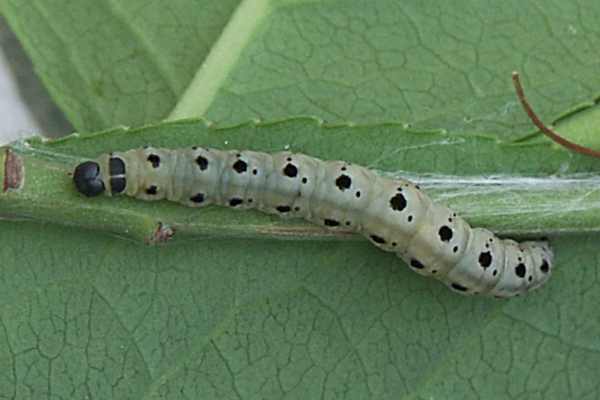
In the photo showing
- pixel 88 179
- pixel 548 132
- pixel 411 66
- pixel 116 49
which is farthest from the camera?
pixel 116 49

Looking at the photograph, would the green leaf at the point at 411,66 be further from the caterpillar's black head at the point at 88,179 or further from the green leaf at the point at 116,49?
the caterpillar's black head at the point at 88,179

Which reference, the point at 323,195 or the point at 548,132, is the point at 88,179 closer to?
the point at 323,195

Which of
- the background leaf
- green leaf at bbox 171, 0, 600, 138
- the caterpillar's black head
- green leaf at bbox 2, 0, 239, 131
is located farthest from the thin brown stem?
the caterpillar's black head

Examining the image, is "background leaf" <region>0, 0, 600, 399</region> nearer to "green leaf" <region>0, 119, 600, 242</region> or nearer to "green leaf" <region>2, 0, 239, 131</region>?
"green leaf" <region>0, 119, 600, 242</region>

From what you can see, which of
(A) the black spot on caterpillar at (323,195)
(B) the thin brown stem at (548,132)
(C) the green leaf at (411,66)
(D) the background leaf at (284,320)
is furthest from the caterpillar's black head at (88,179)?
(B) the thin brown stem at (548,132)

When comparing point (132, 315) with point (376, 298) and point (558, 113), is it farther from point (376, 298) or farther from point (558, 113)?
point (558, 113)

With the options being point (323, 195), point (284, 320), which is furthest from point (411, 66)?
point (284, 320)
